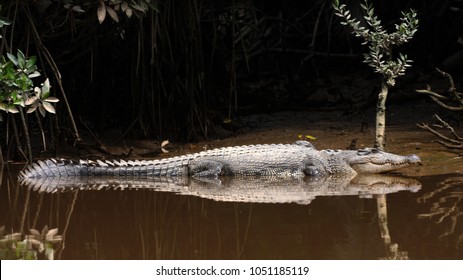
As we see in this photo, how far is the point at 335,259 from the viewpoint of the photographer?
359 centimetres

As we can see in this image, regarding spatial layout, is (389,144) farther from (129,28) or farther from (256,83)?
(256,83)

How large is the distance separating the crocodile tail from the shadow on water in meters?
0.13

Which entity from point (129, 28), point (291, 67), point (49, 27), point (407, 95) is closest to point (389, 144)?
point (407, 95)

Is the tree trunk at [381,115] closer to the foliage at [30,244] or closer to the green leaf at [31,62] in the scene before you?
the green leaf at [31,62]

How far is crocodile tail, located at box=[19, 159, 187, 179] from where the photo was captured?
6391mm

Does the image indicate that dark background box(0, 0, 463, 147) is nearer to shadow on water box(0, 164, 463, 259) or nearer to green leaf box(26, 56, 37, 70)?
green leaf box(26, 56, 37, 70)

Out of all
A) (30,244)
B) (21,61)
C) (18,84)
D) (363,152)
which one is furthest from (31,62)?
(363,152)

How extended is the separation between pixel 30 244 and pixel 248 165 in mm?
2712

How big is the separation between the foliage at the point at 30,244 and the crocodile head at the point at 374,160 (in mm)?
2805

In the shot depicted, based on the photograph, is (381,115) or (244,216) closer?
(244,216)

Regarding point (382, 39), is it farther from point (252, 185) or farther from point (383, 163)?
point (252, 185)

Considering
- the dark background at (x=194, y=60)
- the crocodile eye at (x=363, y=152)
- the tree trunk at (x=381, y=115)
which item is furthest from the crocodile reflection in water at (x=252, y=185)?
the dark background at (x=194, y=60)

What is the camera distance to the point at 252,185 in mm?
6016

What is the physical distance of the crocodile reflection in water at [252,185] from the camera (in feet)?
17.8
